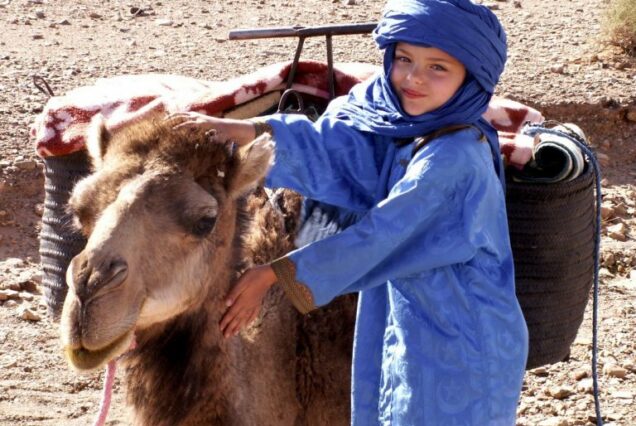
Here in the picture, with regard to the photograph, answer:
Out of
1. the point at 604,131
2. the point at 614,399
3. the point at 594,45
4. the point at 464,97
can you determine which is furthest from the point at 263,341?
the point at 594,45

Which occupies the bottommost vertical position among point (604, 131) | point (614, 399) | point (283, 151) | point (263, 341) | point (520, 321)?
point (604, 131)

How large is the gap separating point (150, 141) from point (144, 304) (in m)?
0.60

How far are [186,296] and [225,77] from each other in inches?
284

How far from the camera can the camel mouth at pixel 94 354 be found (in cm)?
328

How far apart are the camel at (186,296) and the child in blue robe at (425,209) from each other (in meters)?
0.17

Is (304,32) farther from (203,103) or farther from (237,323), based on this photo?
(237,323)

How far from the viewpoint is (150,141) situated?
3701 millimetres

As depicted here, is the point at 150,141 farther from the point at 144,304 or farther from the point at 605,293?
the point at 605,293

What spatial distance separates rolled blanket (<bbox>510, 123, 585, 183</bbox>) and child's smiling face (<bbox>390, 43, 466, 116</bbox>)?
0.77 metres

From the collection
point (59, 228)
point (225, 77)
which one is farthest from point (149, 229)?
point (225, 77)

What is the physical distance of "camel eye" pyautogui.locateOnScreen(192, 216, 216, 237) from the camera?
358 cm

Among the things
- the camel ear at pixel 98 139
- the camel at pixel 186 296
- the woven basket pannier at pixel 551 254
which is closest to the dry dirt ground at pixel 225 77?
the woven basket pannier at pixel 551 254

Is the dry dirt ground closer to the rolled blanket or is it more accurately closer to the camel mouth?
the rolled blanket

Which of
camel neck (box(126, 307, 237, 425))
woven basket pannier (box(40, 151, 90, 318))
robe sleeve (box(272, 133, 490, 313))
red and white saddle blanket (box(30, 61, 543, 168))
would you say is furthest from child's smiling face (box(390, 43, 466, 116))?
woven basket pannier (box(40, 151, 90, 318))
